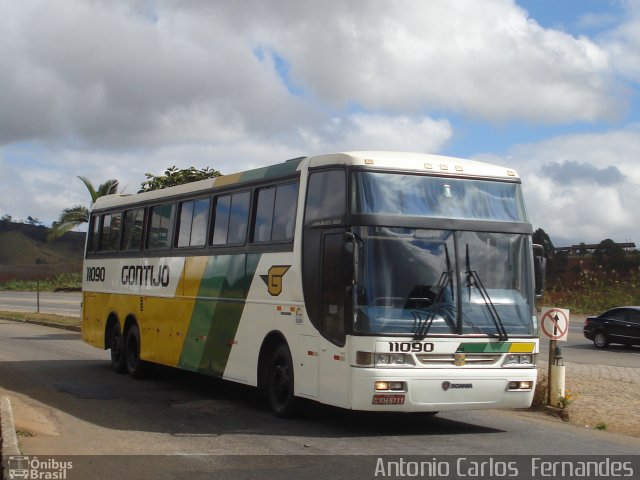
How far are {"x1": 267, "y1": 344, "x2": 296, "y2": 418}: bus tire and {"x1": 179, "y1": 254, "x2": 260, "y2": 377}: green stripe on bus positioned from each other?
1281 mm

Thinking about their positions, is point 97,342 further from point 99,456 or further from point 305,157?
point 99,456

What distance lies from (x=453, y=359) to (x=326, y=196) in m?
2.55

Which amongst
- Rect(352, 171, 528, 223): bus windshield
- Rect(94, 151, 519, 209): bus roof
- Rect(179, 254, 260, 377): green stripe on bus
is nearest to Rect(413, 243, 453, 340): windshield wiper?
Rect(352, 171, 528, 223): bus windshield

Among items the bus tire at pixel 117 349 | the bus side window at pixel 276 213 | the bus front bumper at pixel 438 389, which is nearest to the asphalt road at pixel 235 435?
the bus front bumper at pixel 438 389

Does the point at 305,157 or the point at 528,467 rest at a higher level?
the point at 305,157

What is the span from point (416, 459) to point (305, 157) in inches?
185

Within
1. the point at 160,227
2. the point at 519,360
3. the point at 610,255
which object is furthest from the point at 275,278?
the point at 610,255

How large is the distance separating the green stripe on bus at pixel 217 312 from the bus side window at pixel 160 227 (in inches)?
79.9

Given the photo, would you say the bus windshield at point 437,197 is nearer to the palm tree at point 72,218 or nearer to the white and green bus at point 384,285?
the white and green bus at point 384,285

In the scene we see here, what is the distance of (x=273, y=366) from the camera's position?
12914 mm

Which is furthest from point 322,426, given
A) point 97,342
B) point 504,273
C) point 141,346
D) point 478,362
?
point 97,342

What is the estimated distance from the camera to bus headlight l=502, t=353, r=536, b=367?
1150 cm

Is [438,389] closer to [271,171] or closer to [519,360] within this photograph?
[519,360]

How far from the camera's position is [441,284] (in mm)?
11242
